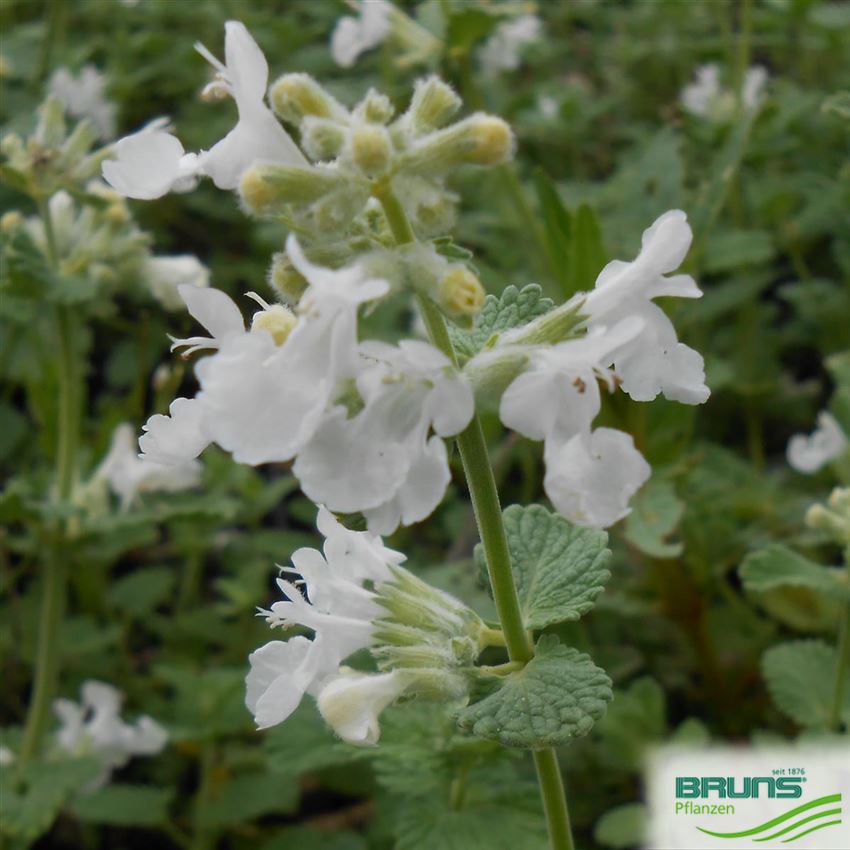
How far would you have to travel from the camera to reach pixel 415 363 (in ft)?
2.90

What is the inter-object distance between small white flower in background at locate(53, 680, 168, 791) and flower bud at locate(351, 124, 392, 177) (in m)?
1.60

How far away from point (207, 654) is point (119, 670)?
9.0 inches

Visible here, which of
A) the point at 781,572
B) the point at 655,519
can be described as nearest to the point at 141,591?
the point at 655,519

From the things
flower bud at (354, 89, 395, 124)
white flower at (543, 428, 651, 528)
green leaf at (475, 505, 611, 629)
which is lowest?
green leaf at (475, 505, 611, 629)

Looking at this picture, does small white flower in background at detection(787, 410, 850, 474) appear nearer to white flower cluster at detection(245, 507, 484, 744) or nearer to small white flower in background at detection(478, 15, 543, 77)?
white flower cluster at detection(245, 507, 484, 744)

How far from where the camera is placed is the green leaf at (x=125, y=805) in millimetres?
2105

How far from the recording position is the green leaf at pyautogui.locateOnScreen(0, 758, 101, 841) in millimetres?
1795

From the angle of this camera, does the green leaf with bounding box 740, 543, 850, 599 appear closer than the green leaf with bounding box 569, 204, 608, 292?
Yes

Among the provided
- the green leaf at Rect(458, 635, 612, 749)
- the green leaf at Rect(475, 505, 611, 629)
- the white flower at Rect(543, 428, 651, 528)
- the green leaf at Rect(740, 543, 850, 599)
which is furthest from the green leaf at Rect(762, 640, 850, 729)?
the white flower at Rect(543, 428, 651, 528)

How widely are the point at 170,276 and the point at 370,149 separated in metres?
1.62

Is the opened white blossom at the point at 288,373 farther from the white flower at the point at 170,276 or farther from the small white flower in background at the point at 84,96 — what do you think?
the small white flower in background at the point at 84,96

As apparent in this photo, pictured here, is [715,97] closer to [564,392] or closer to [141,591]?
[141,591]

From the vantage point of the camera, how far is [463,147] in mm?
941

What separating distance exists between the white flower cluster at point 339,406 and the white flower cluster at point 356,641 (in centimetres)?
22
